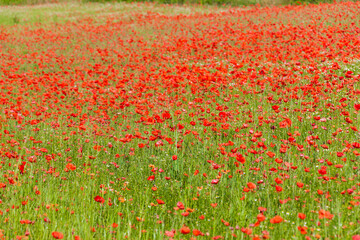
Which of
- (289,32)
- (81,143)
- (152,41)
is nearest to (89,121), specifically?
(81,143)

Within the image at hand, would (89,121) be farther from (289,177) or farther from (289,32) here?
(289,32)

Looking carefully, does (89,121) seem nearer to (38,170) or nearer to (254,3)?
(38,170)

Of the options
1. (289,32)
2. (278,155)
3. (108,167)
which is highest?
(289,32)

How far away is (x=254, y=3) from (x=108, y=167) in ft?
75.0

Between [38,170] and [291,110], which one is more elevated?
[291,110]

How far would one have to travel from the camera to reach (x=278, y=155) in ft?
14.2

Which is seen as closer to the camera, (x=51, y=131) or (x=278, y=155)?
(x=278, y=155)

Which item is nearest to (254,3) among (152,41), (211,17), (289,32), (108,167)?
(211,17)

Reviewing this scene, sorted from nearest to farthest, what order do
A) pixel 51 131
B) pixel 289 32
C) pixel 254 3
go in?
pixel 51 131 → pixel 289 32 → pixel 254 3

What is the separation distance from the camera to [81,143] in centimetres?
538

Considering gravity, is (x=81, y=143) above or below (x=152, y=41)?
below

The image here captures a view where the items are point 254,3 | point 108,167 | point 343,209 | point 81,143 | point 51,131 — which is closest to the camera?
point 343,209

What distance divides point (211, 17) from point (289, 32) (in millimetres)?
8271

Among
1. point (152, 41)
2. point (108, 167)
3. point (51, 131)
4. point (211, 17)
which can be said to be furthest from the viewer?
point (211, 17)
